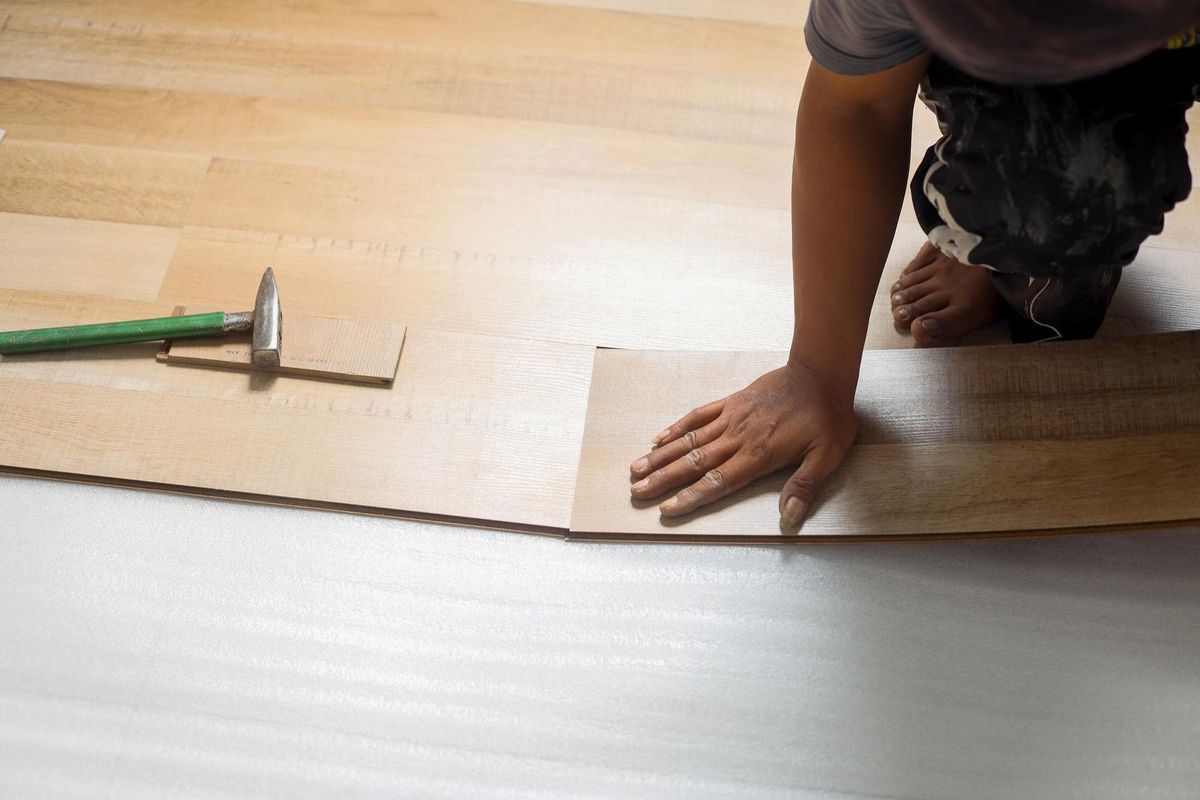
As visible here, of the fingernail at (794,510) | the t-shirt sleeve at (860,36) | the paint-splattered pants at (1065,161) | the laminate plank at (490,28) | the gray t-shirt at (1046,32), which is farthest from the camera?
the laminate plank at (490,28)

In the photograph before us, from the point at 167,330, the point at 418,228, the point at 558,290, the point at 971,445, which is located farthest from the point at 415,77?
the point at 971,445

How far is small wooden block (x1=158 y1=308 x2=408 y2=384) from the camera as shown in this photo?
1.28 m

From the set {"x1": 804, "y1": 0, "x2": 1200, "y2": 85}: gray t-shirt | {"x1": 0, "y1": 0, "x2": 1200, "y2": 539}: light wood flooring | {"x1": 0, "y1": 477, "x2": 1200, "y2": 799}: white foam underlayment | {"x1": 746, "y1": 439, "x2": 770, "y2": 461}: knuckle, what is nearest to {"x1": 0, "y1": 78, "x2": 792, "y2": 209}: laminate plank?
{"x1": 0, "y1": 0, "x2": 1200, "y2": 539}: light wood flooring

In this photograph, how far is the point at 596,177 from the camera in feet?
4.97

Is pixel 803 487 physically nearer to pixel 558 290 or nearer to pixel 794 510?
pixel 794 510

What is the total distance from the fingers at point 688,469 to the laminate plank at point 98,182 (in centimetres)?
80

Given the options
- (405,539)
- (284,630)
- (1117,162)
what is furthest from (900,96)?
(284,630)

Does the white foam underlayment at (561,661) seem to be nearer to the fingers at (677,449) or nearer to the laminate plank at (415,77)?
the fingers at (677,449)

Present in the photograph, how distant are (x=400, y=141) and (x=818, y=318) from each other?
2.47 ft

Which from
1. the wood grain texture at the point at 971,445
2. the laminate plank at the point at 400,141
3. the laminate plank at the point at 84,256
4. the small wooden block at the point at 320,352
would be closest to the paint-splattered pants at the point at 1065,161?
the wood grain texture at the point at 971,445

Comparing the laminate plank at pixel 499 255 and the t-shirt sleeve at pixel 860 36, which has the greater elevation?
the t-shirt sleeve at pixel 860 36

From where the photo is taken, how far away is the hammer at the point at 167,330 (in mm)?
1267

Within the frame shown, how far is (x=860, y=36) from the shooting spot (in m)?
0.90

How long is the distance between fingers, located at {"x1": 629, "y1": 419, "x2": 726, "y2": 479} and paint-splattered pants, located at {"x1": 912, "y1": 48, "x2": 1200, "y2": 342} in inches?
13.5
